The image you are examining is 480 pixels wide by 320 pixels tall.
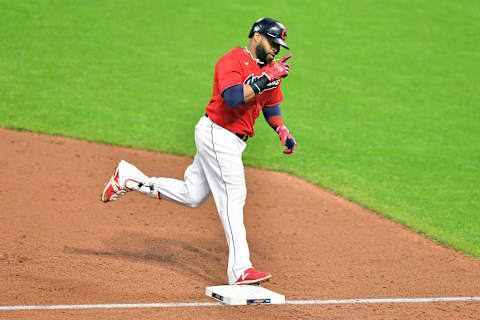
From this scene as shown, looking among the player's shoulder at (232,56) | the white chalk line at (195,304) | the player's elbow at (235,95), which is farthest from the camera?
the player's shoulder at (232,56)

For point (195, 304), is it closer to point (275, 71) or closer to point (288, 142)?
point (288, 142)

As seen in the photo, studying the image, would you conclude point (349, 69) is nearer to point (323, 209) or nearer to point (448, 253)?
point (323, 209)

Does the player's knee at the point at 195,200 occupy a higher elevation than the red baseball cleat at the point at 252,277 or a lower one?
higher

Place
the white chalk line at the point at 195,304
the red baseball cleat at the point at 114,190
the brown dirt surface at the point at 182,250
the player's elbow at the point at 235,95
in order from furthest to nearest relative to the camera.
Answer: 1. the red baseball cleat at the point at 114,190
2. the brown dirt surface at the point at 182,250
3. the player's elbow at the point at 235,95
4. the white chalk line at the point at 195,304

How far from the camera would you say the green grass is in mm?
10750

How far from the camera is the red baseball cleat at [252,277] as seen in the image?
5.85 meters

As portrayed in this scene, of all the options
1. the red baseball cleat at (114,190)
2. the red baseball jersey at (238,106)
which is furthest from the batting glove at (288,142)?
the red baseball cleat at (114,190)

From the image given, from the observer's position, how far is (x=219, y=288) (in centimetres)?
603

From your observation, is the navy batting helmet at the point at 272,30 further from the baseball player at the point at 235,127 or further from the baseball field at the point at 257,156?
the baseball field at the point at 257,156

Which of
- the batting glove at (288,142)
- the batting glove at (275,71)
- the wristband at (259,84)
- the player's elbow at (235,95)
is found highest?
the batting glove at (275,71)

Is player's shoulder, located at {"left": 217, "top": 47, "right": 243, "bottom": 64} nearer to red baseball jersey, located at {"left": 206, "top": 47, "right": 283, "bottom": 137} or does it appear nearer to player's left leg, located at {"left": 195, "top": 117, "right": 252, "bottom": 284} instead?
red baseball jersey, located at {"left": 206, "top": 47, "right": 283, "bottom": 137}

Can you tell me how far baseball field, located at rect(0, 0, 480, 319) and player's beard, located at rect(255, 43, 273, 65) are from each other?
2104 mm

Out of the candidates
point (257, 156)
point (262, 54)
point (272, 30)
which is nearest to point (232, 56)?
point (262, 54)

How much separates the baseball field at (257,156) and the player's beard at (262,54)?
210 centimetres
